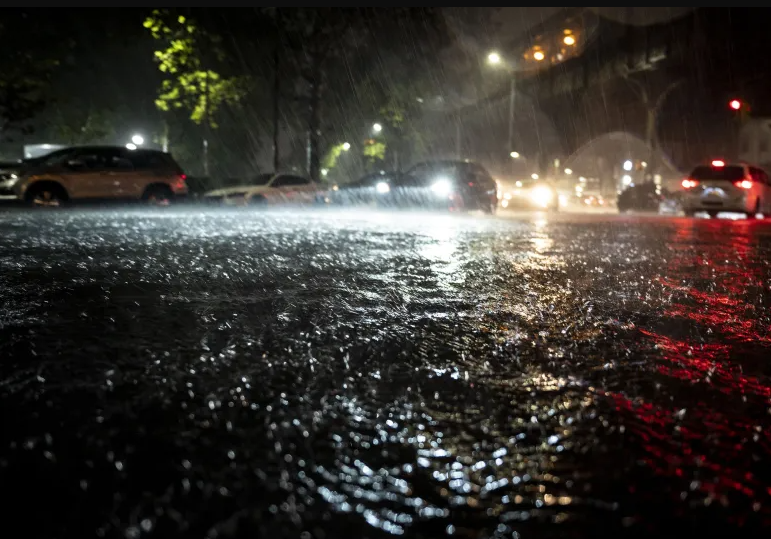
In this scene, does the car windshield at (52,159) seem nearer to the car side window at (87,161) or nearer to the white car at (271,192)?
the car side window at (87,161)

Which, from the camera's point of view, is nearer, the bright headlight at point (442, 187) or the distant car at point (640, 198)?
the bright headlight at point (442, 187)

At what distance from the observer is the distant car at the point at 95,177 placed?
18.2 metres

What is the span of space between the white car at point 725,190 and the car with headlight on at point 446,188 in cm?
563

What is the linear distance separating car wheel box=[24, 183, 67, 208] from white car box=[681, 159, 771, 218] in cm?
1749

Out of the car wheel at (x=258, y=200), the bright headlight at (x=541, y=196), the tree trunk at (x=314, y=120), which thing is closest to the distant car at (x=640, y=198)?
the bright headlight at (x=541, y=196)

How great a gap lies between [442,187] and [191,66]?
43.0ft

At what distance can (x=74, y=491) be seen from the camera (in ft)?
6.48

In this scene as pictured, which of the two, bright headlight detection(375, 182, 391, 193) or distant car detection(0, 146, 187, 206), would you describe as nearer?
A: distant car detection(0, 146, 187, 206)

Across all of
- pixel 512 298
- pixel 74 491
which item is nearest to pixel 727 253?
pixel 512 298

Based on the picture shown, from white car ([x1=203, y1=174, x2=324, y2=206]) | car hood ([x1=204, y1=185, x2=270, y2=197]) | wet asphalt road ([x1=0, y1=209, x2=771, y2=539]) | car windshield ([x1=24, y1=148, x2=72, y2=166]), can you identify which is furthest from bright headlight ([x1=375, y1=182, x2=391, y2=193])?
wet asphalt road ([x1=0, y1=209, x2=771, y2=539])

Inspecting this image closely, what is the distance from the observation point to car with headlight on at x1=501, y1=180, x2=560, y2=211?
1099 inches

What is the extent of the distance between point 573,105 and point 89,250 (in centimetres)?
4597

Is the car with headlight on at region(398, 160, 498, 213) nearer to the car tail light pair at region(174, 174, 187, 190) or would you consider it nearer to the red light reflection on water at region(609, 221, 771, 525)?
the car tail light pair at region(174, 174, 187, 190)

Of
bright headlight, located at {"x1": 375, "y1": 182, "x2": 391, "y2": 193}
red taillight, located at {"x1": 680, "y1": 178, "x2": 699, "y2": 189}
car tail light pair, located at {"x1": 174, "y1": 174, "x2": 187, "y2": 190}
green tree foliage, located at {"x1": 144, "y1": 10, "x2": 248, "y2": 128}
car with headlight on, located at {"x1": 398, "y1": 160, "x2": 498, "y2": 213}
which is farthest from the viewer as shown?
green tree foliage, located at {"x1": 144, "y1": 10, "x2": 248, "y2": 128}
